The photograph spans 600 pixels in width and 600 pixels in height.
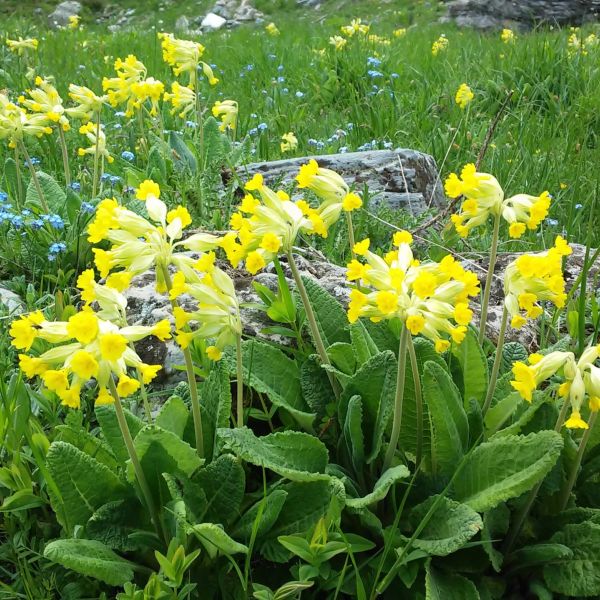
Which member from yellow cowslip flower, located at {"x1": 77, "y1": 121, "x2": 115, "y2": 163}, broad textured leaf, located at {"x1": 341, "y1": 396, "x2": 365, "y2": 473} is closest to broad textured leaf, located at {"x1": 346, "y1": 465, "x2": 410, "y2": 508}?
broad textured leaf, located at {"x1": 341, "y1": 396, "x2": 365, "y2": 473}

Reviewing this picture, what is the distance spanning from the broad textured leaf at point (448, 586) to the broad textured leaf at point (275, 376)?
0.52 metres

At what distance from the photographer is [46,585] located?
1.67 metres

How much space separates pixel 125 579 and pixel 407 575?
63 cm

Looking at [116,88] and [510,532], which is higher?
[116,88]

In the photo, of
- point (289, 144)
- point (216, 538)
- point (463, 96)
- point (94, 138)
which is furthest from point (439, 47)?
point (216, 538)

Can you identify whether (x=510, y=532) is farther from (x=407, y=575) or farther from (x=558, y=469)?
(x=407, y=575)

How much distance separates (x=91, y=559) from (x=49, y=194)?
247 cm

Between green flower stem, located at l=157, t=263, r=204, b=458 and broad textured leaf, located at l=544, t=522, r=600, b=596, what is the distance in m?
0.87

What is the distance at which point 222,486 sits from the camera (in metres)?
1.77

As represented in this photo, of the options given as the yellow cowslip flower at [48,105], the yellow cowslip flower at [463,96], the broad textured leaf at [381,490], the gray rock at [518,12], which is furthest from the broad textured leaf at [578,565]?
the gray rock at [518,12]

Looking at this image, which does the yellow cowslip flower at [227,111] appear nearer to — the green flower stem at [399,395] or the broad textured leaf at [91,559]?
the green flower stem at [399,395]

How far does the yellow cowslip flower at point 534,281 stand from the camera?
5.36ft

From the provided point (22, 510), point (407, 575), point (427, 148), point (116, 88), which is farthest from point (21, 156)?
point (407, 575)

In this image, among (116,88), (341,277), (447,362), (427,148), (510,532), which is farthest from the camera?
(427,148)
